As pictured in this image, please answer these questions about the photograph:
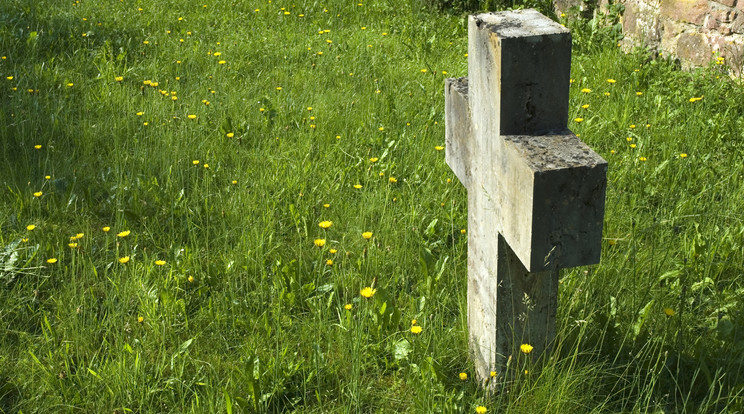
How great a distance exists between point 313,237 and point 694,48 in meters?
3.04

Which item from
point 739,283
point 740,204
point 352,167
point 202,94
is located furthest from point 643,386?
point 202,94

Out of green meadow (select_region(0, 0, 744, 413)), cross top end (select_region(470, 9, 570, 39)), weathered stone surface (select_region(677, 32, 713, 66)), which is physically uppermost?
cross top end (select_region(470, 9, 570, 39))

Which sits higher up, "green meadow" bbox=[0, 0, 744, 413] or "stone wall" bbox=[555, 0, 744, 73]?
"stone wall" bbox=[555, 0, 744, 73]

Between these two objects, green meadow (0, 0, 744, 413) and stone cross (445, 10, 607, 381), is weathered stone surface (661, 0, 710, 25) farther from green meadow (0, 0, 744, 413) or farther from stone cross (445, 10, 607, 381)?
stone cross (445, 10, 607, 381)

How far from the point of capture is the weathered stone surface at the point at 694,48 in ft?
15.6

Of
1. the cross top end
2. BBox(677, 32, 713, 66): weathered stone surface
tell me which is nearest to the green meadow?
BBox(677, 32, 713, 66): weathered stone surface

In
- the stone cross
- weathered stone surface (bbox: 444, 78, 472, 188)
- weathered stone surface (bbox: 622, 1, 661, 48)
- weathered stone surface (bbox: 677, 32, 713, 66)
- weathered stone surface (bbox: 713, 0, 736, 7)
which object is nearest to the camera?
the stone cross

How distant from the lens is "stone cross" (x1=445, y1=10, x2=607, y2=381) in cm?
177

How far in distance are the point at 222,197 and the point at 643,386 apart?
2035 mm

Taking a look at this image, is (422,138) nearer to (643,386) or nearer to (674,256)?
(674,256)

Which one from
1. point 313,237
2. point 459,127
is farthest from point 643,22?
point 459,127

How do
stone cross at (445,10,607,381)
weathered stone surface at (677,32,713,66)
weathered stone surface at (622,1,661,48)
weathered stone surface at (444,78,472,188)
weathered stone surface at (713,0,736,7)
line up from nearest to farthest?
1. stone cross at (445,10,607,381)
2. weathered stone surface at (444,78,472,188)
3. weathered stone surface at (713,0,736,7)
4. weathered stone surface at (677,32,713,66)
5. weathered stone surface at (622,1,661,48)

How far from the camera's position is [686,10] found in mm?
4871

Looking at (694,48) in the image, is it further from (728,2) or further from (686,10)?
(728,2)
